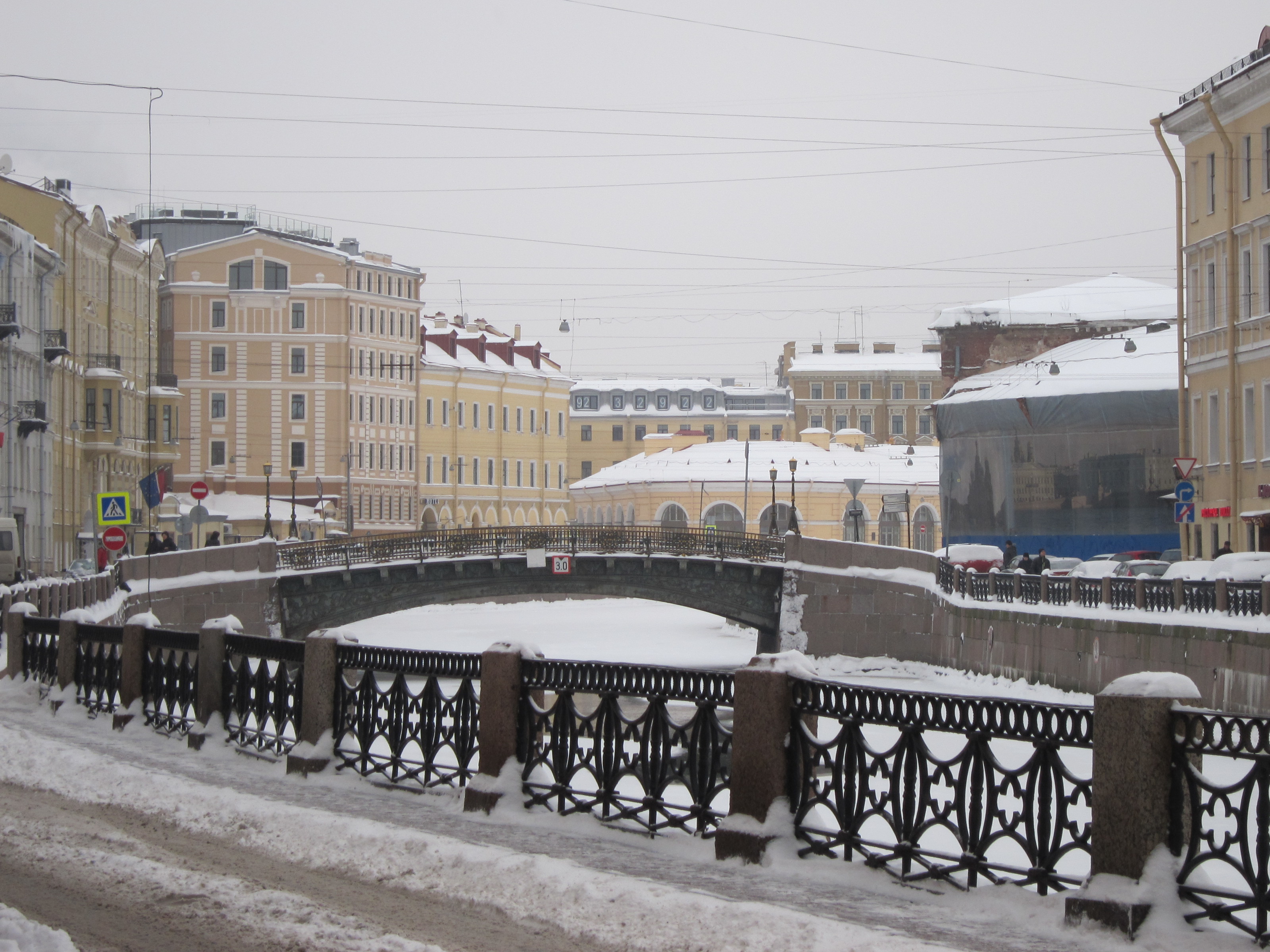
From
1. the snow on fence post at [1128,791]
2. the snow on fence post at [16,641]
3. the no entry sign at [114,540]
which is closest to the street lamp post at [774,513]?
the no entry sign at [114,540]

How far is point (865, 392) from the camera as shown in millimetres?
110625

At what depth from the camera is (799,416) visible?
364 feet

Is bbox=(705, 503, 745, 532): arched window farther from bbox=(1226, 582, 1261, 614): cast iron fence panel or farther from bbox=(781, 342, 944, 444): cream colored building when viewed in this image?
bbox=(1226, 582, 1261, 614): cast iron fence panel

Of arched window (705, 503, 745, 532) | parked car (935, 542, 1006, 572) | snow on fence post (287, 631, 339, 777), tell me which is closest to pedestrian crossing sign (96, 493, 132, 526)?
snow on fence post (287, 631, 339, 777)

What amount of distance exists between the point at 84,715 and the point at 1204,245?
30.1 metres

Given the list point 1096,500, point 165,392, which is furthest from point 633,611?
point 1096,500

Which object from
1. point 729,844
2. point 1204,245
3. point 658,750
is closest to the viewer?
point 729,844

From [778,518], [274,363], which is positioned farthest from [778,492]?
[274,363]

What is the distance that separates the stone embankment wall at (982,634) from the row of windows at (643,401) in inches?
2604

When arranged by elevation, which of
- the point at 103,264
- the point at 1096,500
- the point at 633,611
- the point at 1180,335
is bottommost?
the point at 633,611

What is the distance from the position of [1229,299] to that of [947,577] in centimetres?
1004

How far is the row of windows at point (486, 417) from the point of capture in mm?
85812

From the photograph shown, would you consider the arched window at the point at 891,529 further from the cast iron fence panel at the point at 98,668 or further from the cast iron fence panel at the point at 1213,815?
the cast iron fence panel at the point at 1213,815

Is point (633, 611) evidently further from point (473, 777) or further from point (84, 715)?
point (473, 777)
